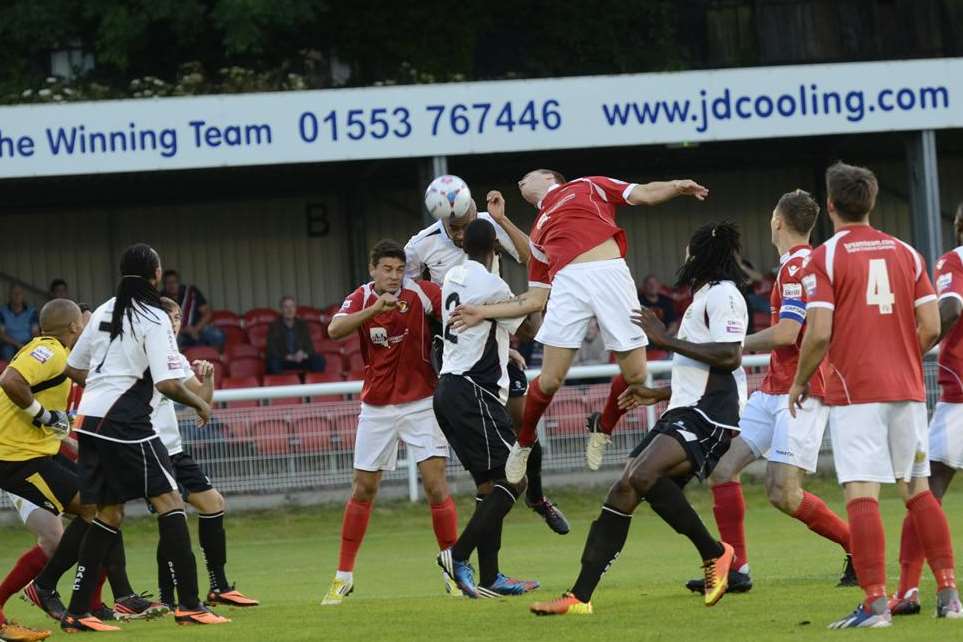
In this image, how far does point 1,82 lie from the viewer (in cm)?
2428

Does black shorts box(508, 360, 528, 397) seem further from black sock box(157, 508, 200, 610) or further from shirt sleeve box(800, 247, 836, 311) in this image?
shirt sleeve box(800, 247, 836, 311)

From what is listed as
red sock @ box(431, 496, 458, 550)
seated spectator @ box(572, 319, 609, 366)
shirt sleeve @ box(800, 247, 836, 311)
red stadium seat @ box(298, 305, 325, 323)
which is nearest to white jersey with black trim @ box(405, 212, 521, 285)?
red sock @ box(431, 496, 458, 550)

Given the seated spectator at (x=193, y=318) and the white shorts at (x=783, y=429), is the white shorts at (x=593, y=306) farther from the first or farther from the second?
the seated spectator at (x=193, y=318)

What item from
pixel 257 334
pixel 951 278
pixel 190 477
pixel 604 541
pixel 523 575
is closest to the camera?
pixel 604 541

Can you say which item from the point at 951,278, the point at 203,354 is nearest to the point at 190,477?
the point at 951,278

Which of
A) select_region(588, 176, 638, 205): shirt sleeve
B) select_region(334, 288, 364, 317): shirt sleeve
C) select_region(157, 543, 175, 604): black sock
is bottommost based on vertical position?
select_region(157, 543, 175, 604): black sock

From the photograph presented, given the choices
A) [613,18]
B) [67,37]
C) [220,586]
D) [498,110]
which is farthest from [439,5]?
[220,586]

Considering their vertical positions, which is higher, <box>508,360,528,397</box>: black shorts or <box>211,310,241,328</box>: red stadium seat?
<box>211,310,241,328</box>: red stadium seat

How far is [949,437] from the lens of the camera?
789cm

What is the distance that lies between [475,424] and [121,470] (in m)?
2.07

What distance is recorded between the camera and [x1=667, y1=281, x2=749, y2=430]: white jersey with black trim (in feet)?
26.0

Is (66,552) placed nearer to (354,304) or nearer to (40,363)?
(40,363)

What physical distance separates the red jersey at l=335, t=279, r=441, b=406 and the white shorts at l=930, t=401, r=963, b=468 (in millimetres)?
3212

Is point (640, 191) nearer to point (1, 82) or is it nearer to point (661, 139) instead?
point (661, 139)
